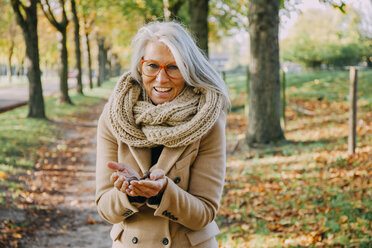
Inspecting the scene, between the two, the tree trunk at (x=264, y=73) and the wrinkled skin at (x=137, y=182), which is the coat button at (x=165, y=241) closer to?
the wrinkled skin at (x=137, y=182)

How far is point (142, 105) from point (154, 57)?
10.9 inches

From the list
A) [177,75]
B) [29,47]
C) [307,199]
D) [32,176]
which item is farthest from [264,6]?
[29,47]

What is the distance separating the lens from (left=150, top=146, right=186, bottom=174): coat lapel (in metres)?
1.93

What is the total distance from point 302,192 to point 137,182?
4385 millimetres

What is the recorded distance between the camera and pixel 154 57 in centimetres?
200

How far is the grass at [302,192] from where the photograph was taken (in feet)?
14.0

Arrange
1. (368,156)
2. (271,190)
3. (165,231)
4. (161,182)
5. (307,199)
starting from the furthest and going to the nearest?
1. (368,156)
2. (271,190)
3. (307,199)
4. (165,231)
5. (161,182)

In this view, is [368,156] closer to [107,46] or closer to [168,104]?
[168,104]

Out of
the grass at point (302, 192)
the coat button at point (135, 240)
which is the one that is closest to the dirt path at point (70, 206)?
the grass at point (302, 192)

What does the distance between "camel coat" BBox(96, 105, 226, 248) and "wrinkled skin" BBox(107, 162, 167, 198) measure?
0.17 meters

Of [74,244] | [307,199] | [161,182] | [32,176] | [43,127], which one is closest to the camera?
[161,182]

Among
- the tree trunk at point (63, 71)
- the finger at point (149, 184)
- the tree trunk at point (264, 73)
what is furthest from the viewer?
the tree trunk at point (63, 71)

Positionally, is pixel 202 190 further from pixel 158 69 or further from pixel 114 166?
pixel 158 69

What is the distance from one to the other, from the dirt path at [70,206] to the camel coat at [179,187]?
298 centimetres
